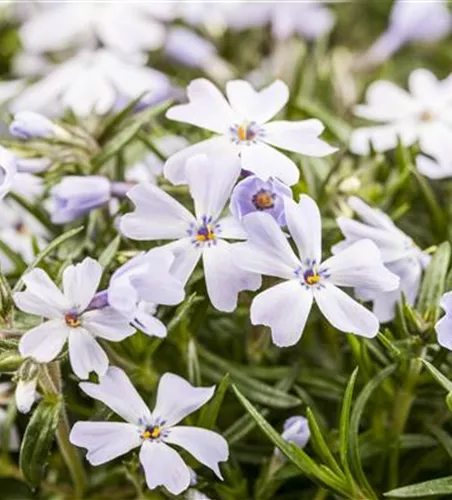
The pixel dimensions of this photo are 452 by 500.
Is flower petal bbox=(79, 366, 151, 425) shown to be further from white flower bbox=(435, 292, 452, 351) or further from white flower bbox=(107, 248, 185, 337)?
white flower bbox=(435, 292, 452, 351)

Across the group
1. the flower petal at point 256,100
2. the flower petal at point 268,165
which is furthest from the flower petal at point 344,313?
the flower petal at point 256,100

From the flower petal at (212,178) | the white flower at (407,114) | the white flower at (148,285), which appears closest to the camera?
the white flower at (148,285)

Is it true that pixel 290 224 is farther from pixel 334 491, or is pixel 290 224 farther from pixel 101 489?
pixel 101 489

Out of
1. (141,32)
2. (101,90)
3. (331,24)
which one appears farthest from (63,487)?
(331,24)

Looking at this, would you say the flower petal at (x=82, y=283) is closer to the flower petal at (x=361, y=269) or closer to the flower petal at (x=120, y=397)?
the flower petal at (x=120, y=397)

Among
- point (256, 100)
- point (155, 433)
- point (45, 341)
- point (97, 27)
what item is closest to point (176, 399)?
point (155, 433)

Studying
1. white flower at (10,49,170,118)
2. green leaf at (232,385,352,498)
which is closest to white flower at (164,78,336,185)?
green leaf at (232,385,352,498)
